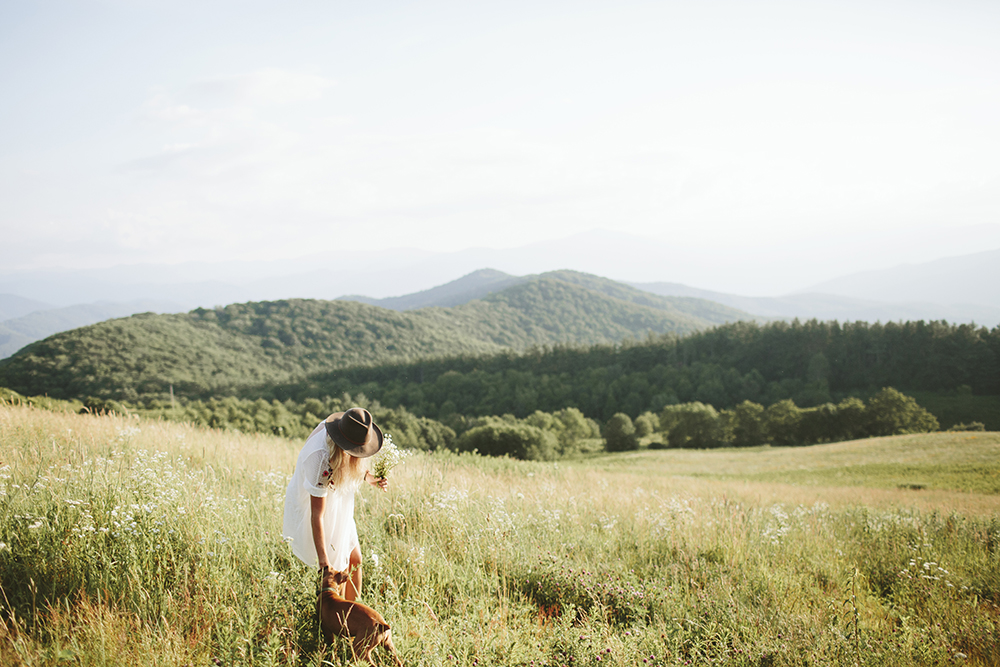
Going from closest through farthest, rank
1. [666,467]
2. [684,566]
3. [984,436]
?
[684,566] → [984,436] → [666,467]

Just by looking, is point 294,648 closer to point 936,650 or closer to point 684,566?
point 684,566

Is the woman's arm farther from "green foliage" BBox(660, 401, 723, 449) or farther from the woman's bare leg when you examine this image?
"green foliage" BBox(660, 401, 723, 449)

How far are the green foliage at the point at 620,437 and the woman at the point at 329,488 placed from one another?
211 ft

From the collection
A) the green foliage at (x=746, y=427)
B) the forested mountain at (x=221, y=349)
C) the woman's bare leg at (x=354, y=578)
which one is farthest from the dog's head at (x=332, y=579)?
the green foliage at (x=746, y=427)

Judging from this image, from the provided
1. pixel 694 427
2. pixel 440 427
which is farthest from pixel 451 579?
pixel 694 427

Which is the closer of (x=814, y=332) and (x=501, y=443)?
(x=501, y=443)

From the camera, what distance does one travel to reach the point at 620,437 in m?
63.5

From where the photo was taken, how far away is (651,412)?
245 ft

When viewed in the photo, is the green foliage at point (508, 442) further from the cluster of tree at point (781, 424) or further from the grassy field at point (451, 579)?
the grassy field at point (451, 579)

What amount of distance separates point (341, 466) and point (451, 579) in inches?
70.4

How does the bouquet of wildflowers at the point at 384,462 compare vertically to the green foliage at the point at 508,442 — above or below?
above

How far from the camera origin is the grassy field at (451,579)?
3.02 m

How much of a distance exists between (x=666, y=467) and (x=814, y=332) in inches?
2835

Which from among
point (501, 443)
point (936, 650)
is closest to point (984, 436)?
point (501, 443)
